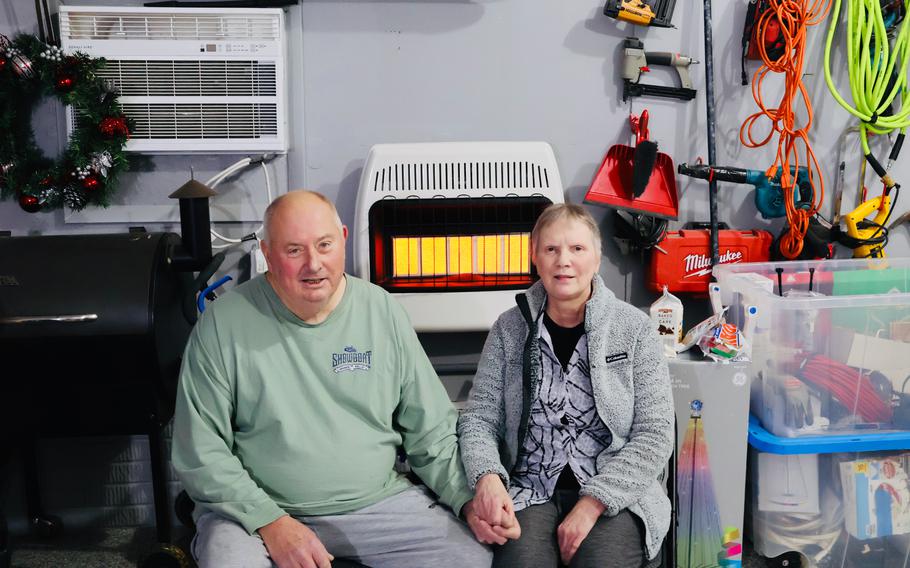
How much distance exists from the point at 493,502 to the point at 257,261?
4.39ft

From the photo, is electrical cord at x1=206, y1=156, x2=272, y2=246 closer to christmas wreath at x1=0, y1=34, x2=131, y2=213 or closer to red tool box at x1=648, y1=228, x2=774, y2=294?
christmas wreath at x1=0, y1=34, x2=131, y2=213

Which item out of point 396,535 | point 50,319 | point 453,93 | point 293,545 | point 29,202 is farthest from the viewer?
point 453,93

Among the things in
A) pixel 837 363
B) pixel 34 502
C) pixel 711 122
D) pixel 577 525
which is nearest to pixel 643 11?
pixel 711 122

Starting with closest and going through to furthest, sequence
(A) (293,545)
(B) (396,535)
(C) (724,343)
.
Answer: (A) (293,545) → (B) (396,535) → (C) (724,343)

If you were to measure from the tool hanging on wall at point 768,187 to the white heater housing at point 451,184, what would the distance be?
552 millimetres

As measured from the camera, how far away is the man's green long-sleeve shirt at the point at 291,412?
177 cm

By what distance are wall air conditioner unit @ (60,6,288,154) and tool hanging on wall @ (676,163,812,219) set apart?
151 cm

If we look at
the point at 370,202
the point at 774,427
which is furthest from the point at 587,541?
the point at 370,202

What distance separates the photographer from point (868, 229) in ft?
9.22

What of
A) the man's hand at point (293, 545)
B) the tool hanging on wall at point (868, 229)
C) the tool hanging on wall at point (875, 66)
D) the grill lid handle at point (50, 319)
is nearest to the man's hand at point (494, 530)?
the man's hand at point (293, 545)

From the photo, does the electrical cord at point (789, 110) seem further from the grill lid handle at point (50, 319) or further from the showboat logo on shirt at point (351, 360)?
the grill lid handle at point (50, 319)

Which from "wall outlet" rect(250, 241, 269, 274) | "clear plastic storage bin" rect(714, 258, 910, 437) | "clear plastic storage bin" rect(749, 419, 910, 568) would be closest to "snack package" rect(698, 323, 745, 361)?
"clear plastic storage bin" rect(714, 258, 910, 437)

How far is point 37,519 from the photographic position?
272 centimetres

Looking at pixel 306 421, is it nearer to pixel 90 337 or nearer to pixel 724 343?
pixel 90 337
